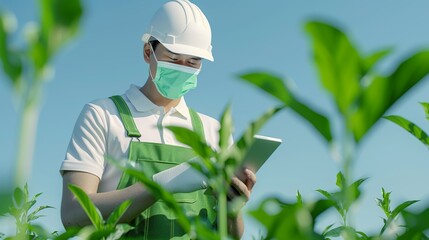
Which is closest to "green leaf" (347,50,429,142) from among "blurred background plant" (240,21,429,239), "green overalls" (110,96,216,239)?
"blurred background plant" (240,21,429,239)

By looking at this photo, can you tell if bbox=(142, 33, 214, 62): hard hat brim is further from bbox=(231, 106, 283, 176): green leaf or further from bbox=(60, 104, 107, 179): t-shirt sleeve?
bbox=(231, 106, 283, 176): green leaf

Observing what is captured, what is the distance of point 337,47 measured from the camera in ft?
2.52

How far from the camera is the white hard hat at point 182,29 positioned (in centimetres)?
299

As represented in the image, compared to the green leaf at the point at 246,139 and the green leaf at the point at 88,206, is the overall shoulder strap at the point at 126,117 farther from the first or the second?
the green leaf at the point at 246,139

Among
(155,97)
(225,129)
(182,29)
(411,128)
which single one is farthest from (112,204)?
(225,129)

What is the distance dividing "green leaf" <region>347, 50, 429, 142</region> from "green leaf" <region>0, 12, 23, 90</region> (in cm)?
42

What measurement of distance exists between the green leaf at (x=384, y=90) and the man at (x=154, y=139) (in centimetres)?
146

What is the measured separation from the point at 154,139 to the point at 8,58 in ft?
7.05

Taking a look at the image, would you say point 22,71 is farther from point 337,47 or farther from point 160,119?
point 160,119

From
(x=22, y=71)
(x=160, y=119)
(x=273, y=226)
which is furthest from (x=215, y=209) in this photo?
(x=22, y=71)

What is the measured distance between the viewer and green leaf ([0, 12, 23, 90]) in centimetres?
66

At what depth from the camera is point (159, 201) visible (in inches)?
104

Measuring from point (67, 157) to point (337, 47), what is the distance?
6.53 ft

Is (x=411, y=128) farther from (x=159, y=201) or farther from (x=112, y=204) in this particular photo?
(x=159, y=201)
